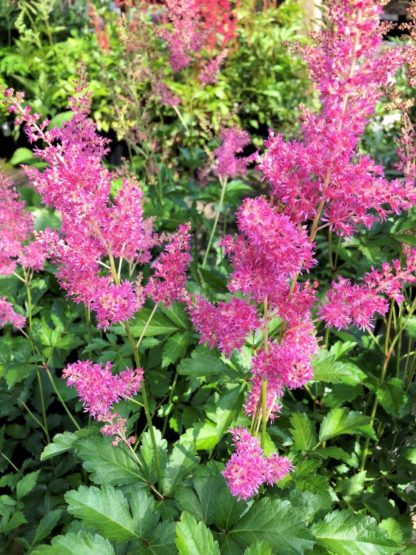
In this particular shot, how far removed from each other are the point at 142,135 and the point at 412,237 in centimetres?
157

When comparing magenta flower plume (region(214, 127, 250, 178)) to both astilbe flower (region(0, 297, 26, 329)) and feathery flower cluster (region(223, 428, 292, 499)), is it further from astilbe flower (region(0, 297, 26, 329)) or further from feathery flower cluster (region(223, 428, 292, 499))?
feathery flower cluster (region(223, 428, 292, 499))

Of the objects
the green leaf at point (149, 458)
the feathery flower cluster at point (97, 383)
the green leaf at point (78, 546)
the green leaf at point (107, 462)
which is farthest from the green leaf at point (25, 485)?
the feathery flower cluster at point (97, 383)

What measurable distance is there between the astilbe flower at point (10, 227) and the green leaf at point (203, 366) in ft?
2.29

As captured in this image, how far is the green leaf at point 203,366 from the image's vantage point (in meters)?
1.70

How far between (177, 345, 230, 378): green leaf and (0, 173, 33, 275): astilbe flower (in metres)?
0.70

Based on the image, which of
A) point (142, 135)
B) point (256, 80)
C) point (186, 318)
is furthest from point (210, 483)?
point (256, 80)

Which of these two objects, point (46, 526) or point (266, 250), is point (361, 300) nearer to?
point (266, 250)

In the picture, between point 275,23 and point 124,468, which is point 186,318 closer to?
point 124,468

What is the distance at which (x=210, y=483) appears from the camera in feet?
5.01

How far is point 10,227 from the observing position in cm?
200

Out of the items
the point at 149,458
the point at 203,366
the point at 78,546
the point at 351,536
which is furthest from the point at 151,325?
the point at 351,536

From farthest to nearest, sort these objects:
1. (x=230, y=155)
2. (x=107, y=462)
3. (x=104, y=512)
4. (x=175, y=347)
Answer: (x=230, y=155)
(x=175, y=347)
(x=107, y=462)
(x=104, y=512)

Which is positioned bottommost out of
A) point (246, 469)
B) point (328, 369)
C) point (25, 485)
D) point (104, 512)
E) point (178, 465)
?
point (25, 485)

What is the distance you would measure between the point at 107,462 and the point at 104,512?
0.78 ft
